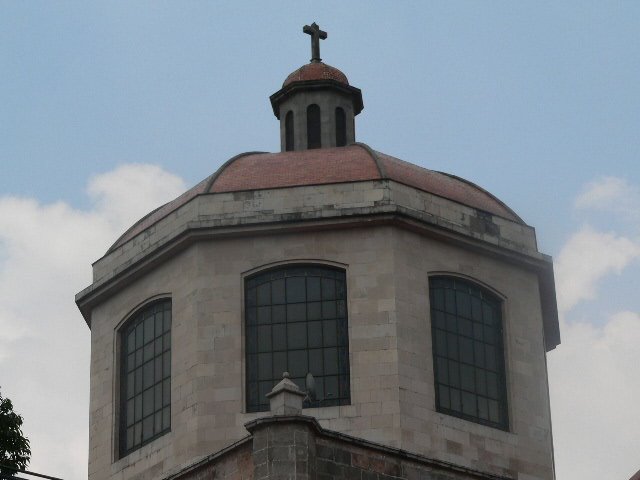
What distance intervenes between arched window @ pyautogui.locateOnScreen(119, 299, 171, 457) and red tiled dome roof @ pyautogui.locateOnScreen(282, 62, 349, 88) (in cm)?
774

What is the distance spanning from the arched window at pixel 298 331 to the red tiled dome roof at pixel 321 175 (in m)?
2.29

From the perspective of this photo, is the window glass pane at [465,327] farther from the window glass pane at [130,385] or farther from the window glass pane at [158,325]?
the window glass pane at [130,385]

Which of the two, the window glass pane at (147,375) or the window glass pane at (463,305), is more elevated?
the window glass pane at (463,305)

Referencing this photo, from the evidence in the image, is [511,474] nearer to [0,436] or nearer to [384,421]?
[384,421]

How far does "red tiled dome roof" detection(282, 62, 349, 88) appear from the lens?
1854 inches

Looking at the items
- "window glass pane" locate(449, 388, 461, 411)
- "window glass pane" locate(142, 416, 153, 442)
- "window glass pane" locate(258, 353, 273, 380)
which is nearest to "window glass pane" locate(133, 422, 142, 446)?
"window glass pane" locate(142, 416, 153, 442)

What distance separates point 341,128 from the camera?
153ft

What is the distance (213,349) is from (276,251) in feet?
8.38

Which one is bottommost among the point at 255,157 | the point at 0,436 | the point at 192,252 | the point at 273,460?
the point at 273,460

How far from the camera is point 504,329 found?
42094 millimetres

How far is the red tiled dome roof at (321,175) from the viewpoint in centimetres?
4266

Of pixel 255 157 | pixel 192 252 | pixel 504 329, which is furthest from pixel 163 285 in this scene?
pixel 504 329

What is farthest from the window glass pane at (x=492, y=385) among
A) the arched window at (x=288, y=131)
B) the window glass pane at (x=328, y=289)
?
the arched window at (x=288, y=131)

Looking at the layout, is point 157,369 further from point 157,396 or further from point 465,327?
point 465,327
